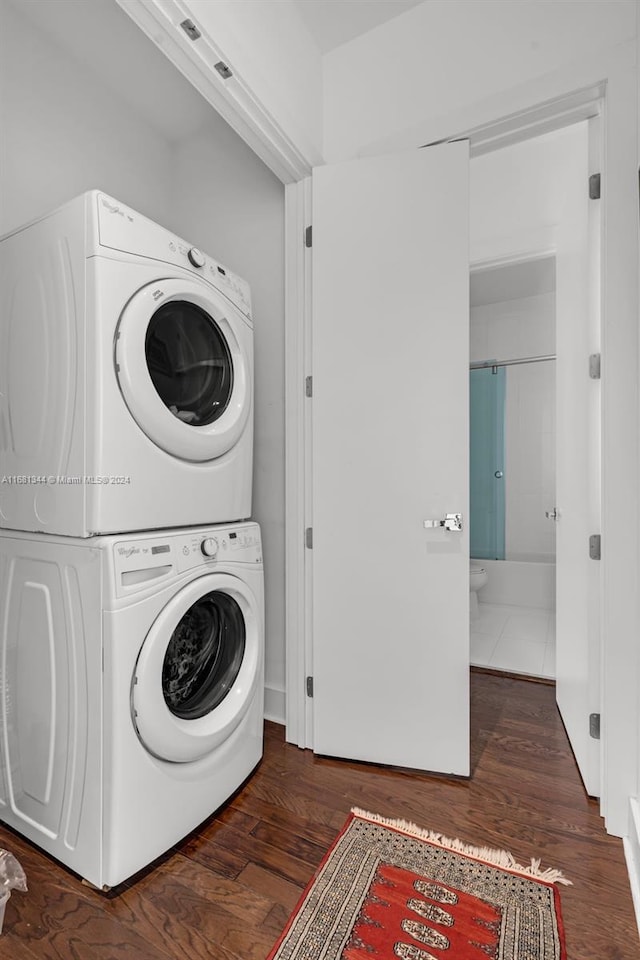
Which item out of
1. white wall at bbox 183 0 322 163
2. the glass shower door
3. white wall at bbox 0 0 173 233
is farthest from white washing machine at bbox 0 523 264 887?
the glass shower door

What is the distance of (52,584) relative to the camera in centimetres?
130

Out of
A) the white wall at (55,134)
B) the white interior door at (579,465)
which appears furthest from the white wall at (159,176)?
the white interior door at (579,465)

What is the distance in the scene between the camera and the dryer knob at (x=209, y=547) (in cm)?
146

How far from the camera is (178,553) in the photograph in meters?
1.38

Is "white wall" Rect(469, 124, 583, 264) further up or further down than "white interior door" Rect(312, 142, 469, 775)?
further up

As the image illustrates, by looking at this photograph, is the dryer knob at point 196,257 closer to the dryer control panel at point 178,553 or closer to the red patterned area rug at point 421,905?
the dryer control panel at point 178,553

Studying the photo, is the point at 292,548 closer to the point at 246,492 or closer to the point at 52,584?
the point at 246,492

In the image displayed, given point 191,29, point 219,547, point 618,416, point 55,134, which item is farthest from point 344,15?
point 219,547

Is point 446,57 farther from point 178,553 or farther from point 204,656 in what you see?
point 204,656

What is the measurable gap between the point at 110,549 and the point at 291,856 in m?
0.95

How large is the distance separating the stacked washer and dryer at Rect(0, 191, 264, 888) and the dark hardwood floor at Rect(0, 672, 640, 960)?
70mm

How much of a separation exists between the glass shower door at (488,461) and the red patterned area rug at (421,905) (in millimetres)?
2719

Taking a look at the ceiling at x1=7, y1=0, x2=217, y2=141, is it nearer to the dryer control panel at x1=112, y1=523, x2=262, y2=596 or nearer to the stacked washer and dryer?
the stacked washer and dryer

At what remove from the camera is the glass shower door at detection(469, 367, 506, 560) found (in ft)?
12.6
